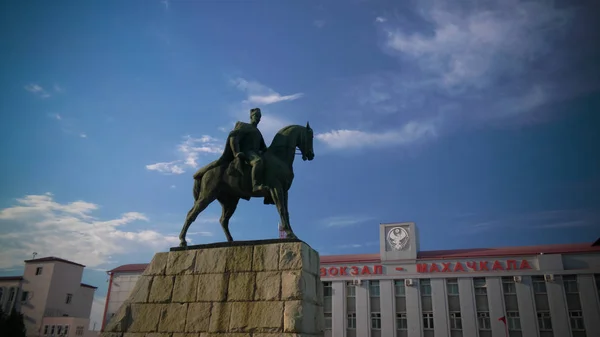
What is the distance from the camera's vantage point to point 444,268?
137 ft

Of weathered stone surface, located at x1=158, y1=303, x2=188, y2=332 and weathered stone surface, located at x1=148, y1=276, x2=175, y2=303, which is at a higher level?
weathered stone surface, located at x1=148, y1=276, x2=175, y2=303

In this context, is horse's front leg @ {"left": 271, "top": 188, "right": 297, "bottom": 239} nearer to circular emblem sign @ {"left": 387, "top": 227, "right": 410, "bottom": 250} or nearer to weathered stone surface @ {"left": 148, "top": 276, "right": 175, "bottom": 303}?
weathered stone surface @ {"left": 148, "top": 276, "right": 175, "bottom": 303}

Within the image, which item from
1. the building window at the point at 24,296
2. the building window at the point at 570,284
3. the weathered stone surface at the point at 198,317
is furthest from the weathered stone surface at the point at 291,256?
the building window at the point at 24,296

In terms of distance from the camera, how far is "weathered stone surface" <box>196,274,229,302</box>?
8.59 m

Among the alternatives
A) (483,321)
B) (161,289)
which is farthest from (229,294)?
(483,321)

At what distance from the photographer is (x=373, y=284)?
4406 cm

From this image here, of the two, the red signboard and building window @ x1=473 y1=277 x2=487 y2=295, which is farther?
building window @ x1=473 y1=277 x2=487 y2=295

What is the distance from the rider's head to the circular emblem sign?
36.4 meters

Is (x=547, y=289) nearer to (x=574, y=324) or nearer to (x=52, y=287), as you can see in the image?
(x=574, y=324)

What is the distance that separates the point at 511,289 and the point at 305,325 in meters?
37.8

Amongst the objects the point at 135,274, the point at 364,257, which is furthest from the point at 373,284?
the point at 135,274

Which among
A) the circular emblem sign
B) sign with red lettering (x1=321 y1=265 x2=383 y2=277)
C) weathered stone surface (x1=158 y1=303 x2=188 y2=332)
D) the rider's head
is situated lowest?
weathered stone surface (x1=158 y1=303 x2=188 y2=332)

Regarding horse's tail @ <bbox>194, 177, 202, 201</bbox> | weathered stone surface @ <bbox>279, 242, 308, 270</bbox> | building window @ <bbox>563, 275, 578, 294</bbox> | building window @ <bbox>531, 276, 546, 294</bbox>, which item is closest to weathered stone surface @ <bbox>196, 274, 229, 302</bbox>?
weathered stone surface @ <bbox>279, 242, 308, 270</bbox>

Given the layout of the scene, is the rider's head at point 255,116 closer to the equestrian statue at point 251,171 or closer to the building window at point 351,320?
the equestrian statue at point 251,171
